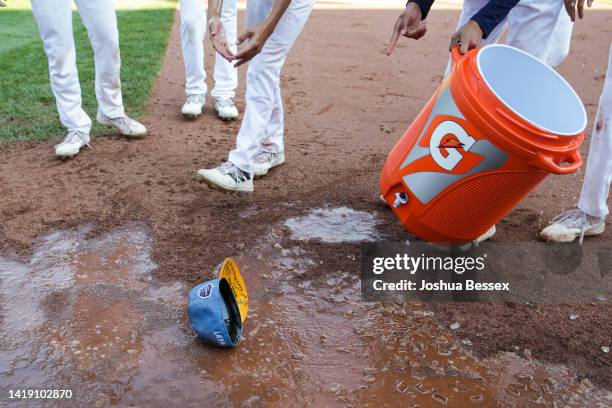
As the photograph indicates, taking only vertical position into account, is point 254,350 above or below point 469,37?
below

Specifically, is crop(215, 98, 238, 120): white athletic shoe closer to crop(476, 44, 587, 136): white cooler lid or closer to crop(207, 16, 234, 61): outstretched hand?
crop(207, 16, 234, 61): outstretched hand

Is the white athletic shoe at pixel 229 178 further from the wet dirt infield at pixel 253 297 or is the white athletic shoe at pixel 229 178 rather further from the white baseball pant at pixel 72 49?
the white baseball pant at pixel 72 49

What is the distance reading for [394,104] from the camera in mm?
5629

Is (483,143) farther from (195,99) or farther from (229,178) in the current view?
(195,99)

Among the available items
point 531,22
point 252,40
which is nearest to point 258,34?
point 252,40

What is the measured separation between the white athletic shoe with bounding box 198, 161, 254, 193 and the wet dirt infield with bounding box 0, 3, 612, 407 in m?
0.06

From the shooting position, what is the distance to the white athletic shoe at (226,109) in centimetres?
496

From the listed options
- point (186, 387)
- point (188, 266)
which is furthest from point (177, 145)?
point (186, 387)

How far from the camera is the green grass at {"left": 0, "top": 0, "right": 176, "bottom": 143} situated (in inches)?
191

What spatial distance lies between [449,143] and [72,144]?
2688mm

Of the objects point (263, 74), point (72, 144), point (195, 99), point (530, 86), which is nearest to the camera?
point (530, 86)

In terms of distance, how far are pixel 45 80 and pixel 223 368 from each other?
4.52m

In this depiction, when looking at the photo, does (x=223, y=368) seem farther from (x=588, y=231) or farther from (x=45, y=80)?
(x=45, y=80)

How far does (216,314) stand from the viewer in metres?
2.37
